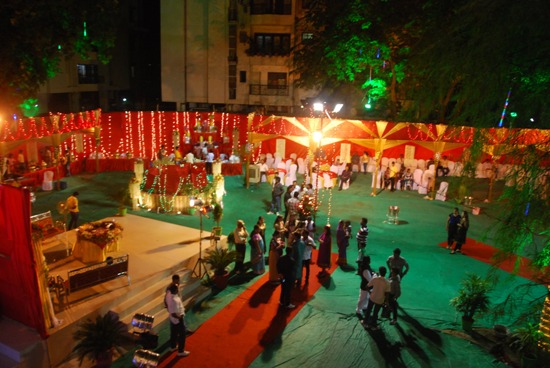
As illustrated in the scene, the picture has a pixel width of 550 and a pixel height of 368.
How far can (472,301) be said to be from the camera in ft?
30.5

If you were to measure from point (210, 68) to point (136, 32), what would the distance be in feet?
32.3

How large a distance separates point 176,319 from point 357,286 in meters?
5.18

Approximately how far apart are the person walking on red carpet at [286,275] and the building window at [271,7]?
80.4 ft

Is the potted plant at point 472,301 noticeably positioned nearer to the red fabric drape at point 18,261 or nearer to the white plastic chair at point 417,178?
the red fabric drape at point 18,261

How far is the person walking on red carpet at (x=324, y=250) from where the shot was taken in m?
11.9

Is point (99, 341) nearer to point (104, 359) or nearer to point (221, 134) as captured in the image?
point (104, 359)

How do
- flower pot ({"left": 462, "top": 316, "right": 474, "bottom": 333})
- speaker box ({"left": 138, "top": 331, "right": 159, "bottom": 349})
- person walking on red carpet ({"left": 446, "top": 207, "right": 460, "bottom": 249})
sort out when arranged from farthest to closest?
person walking on red carpet ({"left": 446, "top": 207, "right": 460, "bottom": 249}) → flower pot ({"left": 462, "top": 316, "right": 474, "bottom": 333}) → speaker box ({"left": 138, "top": 331, "right": 159, "bottom": 349})

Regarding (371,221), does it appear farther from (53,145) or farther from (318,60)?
(53,145)

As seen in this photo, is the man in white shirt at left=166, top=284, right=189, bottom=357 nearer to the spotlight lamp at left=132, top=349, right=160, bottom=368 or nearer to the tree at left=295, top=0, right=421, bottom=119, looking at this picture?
the spotlight lamp at left=132, top=349, right=160, bottom=368

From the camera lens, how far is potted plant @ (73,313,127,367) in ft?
24.8

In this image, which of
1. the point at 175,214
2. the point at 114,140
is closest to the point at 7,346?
the point at 175,214

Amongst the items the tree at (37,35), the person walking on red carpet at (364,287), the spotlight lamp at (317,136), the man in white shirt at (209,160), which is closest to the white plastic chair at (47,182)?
the tree at (37,35)

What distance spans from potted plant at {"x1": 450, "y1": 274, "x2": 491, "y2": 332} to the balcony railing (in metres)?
24.1

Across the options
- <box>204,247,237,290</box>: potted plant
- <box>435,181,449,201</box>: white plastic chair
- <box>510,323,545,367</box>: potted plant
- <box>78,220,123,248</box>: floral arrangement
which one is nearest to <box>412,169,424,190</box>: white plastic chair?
<box>435,181,449,201</box>: white plastic chair
